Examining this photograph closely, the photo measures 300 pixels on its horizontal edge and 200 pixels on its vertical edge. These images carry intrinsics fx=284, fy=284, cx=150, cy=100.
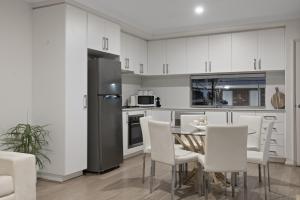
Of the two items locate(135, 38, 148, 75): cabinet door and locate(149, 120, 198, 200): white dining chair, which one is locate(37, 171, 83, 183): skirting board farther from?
locate(135, 38, 148, 75): cabinet door

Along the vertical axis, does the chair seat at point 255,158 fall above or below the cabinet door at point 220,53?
below

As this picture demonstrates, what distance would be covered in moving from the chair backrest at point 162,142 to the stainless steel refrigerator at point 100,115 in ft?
3.90

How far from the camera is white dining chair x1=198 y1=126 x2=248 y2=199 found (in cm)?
290

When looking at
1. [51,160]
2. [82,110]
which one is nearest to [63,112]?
[82,110]

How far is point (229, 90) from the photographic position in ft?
19.9

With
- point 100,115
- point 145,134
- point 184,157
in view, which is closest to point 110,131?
point 100,115

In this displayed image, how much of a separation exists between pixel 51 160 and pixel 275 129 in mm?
3825

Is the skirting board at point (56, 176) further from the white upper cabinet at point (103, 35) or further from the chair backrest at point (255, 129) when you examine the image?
the chair backrest at point (255, 129)

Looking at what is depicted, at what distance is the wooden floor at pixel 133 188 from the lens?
340cm

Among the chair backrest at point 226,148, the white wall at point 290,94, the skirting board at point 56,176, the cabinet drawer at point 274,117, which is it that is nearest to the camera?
the chair backrest at point 226,148

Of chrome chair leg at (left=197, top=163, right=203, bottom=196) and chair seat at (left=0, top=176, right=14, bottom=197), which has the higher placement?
chair seat at (left=0, top=176, right=14, bottom=197)

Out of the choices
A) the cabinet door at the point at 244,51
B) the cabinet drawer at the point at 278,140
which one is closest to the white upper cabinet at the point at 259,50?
the cabinet door at the point at 244,51

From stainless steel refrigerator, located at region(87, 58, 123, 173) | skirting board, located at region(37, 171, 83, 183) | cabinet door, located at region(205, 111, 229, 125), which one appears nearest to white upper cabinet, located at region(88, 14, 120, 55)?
stainless steel refrigerator, located at region(87, 58, 123, 173)

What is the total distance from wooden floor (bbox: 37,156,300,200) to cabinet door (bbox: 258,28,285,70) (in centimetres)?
195
